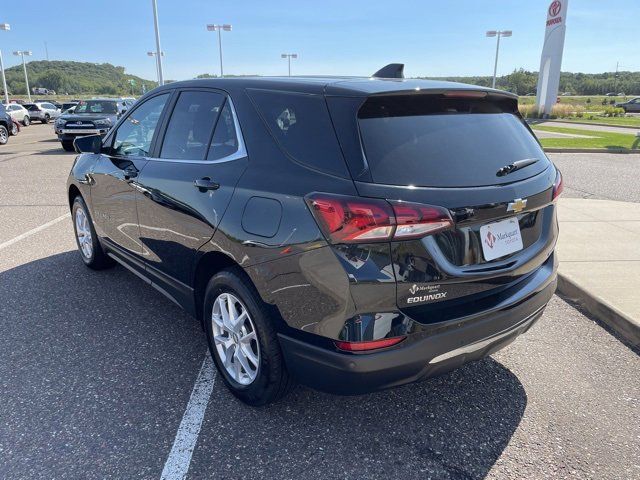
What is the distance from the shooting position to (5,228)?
22.0 feet

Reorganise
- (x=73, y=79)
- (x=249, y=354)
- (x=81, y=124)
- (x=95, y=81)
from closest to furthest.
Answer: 1. (x=249, y=354)
2. (x=81, y=124)
3. (x=73, y=79)
4. (x=95, y=81)

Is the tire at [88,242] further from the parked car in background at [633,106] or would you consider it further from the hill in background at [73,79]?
the hill in background at [73,79]

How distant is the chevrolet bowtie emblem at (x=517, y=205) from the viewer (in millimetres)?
2414

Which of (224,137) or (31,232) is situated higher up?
(224,137)

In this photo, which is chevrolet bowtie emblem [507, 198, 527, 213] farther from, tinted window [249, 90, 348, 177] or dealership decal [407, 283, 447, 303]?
tinted window [249, 90, 348, 177]

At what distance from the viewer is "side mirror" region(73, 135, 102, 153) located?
4449 millimetres

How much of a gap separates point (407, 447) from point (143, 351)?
1.93 m

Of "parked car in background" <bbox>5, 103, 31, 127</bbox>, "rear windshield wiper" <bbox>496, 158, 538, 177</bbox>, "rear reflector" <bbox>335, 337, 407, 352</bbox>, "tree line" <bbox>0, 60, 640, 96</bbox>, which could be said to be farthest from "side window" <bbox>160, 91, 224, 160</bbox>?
"tree line" <bbox>0, 60, 640, 96</bbox>

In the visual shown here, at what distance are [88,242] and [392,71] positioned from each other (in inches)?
136

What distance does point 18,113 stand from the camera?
31109 mm

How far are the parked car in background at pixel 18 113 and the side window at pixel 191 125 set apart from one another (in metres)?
31.8

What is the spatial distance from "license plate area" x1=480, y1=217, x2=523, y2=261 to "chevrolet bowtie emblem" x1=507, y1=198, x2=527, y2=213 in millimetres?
49

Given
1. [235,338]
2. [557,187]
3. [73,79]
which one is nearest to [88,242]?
[235,338]

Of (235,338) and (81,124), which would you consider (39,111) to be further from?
(235,338)
